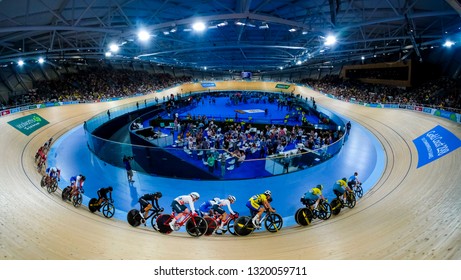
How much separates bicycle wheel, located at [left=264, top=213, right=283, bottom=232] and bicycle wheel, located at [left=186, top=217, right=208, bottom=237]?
4.79 ft

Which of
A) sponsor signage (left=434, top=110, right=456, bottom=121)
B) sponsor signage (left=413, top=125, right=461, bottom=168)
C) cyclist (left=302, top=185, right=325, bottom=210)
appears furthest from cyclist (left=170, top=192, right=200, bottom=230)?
sponsor signage (left=434, top=110, right=456, bottom=121)

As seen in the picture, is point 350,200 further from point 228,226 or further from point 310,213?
point 228,226

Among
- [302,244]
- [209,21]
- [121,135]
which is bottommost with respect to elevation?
[121,135]

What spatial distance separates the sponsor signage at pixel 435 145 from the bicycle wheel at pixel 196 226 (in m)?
7.24

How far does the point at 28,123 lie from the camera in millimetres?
13445

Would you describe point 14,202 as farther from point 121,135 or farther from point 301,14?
point 301,14

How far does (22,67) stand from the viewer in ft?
81.3

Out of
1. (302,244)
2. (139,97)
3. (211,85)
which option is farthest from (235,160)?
(211,85)

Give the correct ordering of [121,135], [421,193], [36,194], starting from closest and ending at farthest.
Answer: [421,193]
[36,194]
[121,135]

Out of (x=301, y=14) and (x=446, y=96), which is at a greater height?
(x=301, y=14)

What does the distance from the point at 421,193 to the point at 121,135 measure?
17192mm

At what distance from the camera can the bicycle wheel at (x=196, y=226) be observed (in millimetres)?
5277

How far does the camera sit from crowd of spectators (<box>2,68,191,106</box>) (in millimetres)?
23078

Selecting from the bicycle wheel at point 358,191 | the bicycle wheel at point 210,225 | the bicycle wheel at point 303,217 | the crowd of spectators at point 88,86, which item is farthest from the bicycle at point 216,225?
the crowd of spectators at point 88,86
